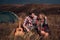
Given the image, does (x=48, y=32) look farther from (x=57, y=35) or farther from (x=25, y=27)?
Answer: (x=25, y=27)

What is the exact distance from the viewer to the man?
233cm

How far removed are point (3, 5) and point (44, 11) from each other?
1.90 ft

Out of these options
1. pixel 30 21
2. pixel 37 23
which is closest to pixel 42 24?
pixel 37 23

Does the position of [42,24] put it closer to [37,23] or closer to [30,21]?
[37,23]

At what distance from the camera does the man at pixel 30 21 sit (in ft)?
7.64

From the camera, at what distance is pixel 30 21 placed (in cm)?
234

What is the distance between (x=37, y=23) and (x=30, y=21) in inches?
4.0

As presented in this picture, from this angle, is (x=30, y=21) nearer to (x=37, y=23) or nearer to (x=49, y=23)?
Result: (x=37, y=23)

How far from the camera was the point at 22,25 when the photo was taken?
91.5 inches

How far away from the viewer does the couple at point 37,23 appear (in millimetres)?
2322

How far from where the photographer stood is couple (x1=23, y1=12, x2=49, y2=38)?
2322 millimetres

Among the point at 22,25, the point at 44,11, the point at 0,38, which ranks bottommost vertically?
the point at 0,38

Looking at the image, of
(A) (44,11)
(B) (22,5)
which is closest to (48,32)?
(A) (44,11)

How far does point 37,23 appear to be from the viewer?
2334mm
